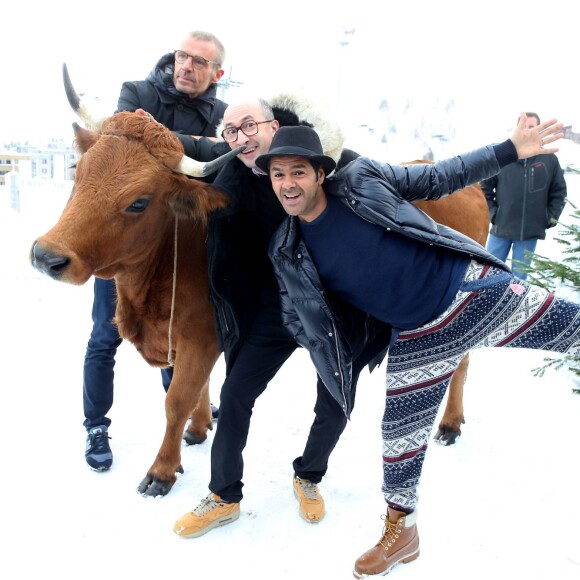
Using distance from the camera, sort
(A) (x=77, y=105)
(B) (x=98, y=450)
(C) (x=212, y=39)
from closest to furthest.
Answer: (A) (x=77, y=105)
(C) (x=212, y=39)
(B) (x=98, y=450)

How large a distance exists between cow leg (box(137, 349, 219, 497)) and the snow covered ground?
0.32 feet

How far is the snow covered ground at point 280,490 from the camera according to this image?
2707 millimetres

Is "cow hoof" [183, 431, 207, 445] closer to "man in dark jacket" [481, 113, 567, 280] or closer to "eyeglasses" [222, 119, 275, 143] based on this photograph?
"eyeglasses" [222, 119, 275, 143]

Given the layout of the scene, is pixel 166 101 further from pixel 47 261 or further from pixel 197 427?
pixel 197 427

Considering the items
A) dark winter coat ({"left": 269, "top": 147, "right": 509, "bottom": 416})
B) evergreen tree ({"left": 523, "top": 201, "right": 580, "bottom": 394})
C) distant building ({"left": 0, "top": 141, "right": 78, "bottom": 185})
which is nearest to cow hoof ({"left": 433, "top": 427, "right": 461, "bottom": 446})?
evergreen tree ({"left": 523, "top": 201, "right": 580, "bottom": 394})

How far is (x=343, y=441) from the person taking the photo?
387 centimetres

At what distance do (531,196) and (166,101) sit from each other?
195 inches

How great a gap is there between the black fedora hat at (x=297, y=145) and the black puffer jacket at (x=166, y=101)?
4.50 ft

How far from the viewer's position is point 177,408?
10.6 ft

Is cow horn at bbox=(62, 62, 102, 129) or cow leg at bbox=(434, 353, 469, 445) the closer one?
cow horn at bbox=(62, 62, 102, 129)

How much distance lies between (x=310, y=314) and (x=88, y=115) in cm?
176

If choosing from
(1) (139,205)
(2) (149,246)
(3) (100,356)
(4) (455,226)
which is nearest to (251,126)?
(1) (139,205)

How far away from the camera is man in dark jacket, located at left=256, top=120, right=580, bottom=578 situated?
7.88 feet

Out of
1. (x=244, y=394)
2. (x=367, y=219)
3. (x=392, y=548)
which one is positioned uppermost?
(x=367, y=219)
